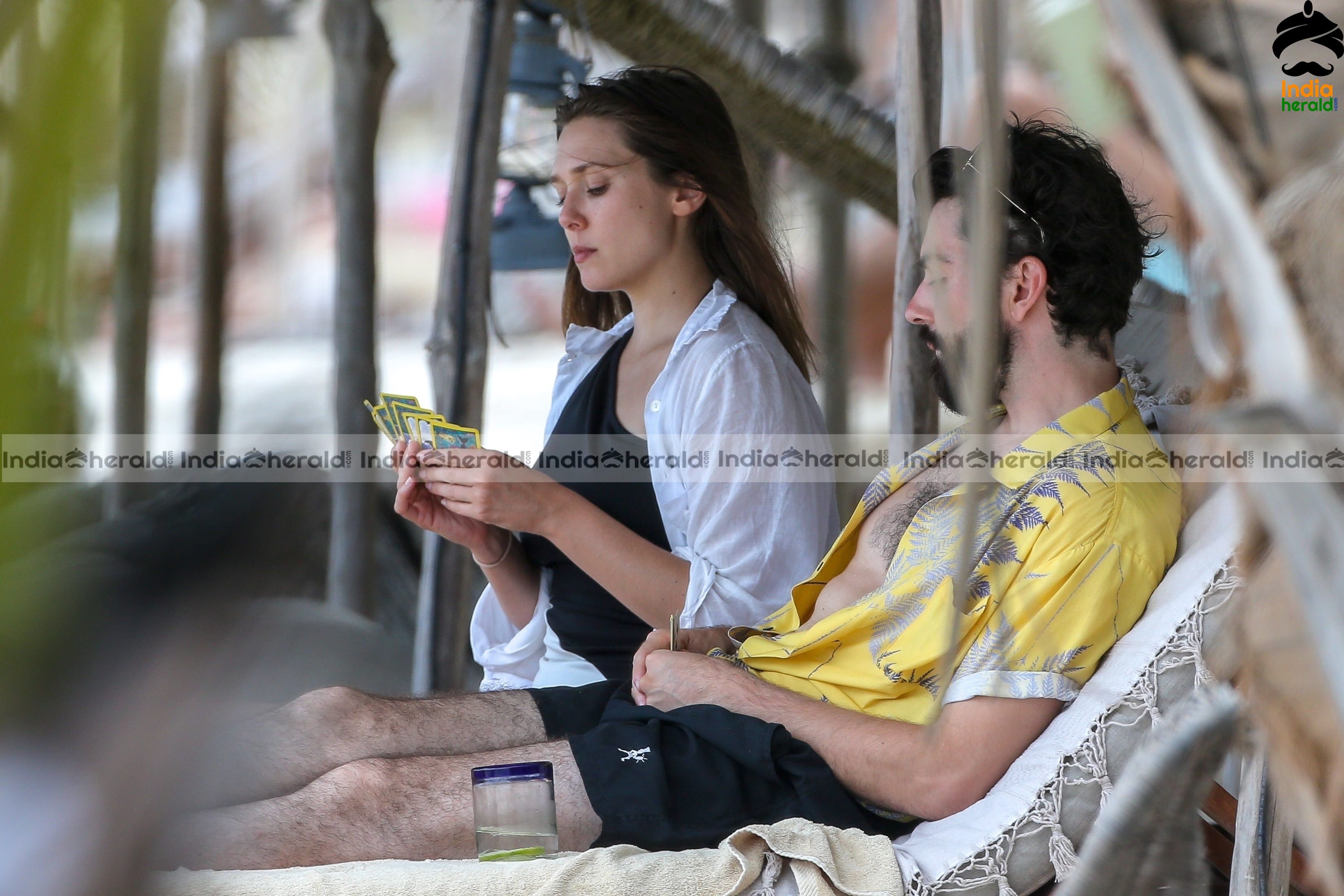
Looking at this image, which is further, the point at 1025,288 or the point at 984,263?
the point at 1025,288

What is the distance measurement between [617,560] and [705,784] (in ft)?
2.00

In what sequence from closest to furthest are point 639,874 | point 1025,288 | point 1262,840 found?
point 1262,840 → point 639,874 → point 1025,288

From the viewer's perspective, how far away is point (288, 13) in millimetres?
1038

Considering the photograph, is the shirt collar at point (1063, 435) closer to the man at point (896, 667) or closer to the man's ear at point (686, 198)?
the man at point (896, 667)

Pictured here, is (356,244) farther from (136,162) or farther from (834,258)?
(136,162)

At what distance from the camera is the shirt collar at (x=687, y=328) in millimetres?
2371

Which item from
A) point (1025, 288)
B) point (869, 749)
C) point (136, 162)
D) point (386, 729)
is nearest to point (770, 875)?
point (869, 749)

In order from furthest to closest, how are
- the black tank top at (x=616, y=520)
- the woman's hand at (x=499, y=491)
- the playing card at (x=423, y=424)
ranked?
the black tank top at (x=616, y=520) < the playing card at (x=423, y=424) < the woman's hand at (x=499, y=491)

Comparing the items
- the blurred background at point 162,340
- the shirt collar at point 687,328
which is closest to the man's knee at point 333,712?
the shirt collar at point 687,328

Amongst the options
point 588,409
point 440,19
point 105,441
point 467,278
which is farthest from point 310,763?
point 440,19

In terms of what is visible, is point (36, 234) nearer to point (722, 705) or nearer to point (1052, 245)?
point (722, 705)

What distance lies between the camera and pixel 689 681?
1911 mm

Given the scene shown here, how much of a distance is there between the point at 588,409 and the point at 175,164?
223 cm

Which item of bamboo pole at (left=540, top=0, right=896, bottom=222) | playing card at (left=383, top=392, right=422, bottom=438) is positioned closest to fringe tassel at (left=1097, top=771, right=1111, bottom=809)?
playing card at (left=383, top=392, right=422, bottom=438)
